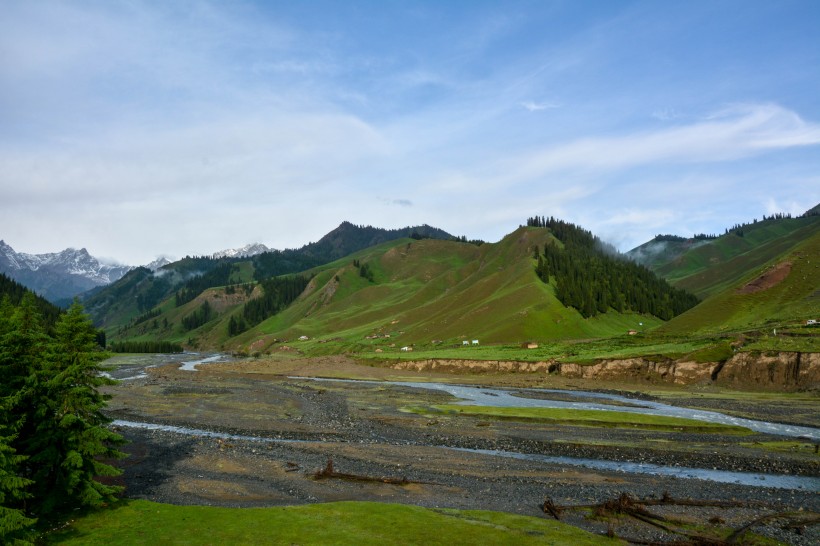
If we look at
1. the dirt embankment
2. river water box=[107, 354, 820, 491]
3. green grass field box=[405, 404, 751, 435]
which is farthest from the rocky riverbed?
the dirt embankment

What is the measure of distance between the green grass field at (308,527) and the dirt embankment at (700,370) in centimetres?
7918

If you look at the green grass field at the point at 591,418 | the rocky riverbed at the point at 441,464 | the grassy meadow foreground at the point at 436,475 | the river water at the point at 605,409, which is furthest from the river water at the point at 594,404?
the rocky riverbed at the point at 441,464

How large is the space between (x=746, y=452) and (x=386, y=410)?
48.0 metres

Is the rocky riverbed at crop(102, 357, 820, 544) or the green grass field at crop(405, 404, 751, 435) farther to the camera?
the green grass field at crop(405, 404, 751, 435)

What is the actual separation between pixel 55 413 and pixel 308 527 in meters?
17.1

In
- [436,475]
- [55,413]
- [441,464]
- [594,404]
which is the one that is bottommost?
[594,404]

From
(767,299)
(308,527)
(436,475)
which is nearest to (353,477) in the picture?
(436,475)

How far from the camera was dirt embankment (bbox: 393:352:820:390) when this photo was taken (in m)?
85.9

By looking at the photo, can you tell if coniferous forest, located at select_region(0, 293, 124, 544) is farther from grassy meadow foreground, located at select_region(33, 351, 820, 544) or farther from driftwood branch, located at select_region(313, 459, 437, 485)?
driftwood branch, located at select_region(313, 459, 437, 485)

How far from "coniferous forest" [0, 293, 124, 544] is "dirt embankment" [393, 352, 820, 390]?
101 m

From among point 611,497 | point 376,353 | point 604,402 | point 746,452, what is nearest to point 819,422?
point 746,452

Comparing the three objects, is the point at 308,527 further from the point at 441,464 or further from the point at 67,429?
the point at 441,464

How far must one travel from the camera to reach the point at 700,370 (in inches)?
3979

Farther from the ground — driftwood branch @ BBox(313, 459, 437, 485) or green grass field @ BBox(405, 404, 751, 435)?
driftwood branch @ BBox(313, 459, 437, 485)
